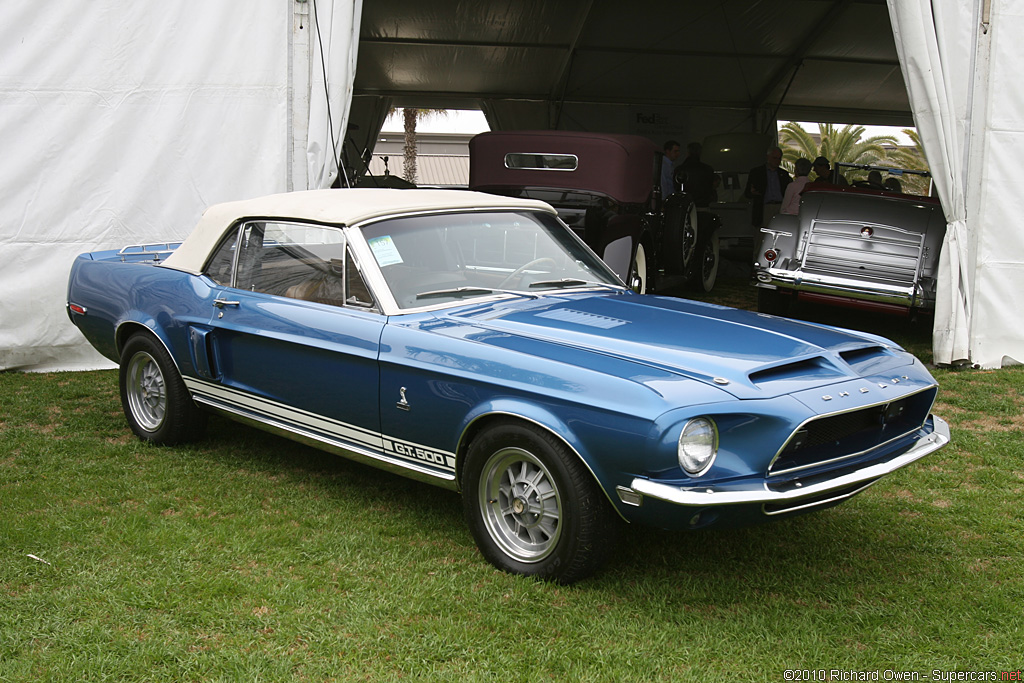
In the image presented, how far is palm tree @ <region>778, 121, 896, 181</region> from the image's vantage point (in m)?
30.3

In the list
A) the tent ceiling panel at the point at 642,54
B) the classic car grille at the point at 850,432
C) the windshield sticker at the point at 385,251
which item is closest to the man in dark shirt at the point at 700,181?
the tent ceiling panel at the point at 642,54

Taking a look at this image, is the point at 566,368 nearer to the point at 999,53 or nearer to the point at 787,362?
the point at 787,362

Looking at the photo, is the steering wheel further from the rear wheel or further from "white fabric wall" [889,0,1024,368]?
the rear wheel

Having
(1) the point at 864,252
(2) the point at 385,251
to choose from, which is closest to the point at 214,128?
(2) the point at 385,251

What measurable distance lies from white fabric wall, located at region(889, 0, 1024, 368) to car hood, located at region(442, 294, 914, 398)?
13.0 feet

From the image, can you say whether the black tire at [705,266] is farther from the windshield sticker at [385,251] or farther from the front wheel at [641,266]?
the windshield sticker at [385,251]

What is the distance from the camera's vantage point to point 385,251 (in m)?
3.97

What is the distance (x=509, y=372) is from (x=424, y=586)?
0.85 meters

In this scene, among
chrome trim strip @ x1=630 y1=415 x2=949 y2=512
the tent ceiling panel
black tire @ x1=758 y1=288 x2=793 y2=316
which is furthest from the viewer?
the tent ceiling panel

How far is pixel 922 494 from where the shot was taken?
14.4ft

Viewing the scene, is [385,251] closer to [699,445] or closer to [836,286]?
[699,445]

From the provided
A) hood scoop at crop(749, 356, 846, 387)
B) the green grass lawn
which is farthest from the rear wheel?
hood scoop at crop(749, 356, 846, 387)

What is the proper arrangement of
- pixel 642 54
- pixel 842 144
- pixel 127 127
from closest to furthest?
pixel 127 127 < pixel 642 54 < pixel 842 144

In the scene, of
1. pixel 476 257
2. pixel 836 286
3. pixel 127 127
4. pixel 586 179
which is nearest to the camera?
pixel 476 257
